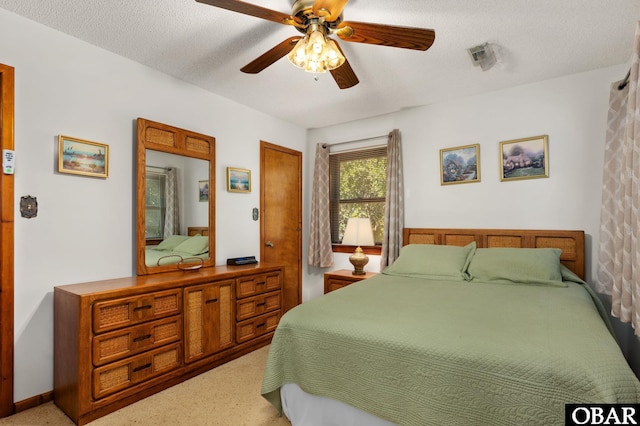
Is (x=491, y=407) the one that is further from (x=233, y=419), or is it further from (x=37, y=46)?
(x=37, y=46)

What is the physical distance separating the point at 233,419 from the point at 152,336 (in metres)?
0.84

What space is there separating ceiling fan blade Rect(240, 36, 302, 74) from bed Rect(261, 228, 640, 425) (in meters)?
1.59

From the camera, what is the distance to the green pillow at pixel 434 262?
9.52 ft

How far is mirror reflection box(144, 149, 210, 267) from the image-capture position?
2.77m

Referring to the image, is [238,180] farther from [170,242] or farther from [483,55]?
[483,55]

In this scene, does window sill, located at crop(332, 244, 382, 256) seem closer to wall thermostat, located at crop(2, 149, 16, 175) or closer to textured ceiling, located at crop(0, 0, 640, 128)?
A: textured ceiling, located at crop(0, 0, 640, 128)

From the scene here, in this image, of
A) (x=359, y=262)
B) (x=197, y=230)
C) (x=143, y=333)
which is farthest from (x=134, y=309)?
(x=359, y=262)

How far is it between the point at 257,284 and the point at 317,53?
7.05 feet

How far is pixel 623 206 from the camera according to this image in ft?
6.61

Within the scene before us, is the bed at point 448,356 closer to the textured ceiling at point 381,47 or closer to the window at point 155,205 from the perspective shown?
the window at point 155,205

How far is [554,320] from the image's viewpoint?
1650 millimetres

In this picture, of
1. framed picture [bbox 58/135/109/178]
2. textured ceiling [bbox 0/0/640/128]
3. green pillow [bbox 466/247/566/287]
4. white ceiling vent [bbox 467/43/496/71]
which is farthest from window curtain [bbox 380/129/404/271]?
framed picture [bbox 58/135/109/178]

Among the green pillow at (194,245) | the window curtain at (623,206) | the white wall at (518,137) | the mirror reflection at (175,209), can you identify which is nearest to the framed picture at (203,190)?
the mirror reflection at (175,209)

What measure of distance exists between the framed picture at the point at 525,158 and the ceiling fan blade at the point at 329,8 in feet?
7.72
